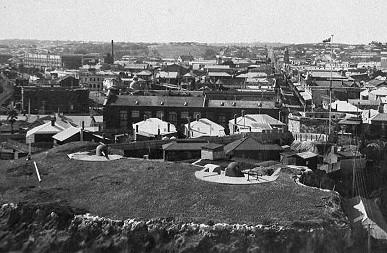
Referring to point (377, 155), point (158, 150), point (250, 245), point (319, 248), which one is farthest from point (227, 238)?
point (377, 155)

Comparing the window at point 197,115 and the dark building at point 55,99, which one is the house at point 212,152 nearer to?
the window at point 197,115

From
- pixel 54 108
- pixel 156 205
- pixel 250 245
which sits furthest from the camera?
pixel 54 108

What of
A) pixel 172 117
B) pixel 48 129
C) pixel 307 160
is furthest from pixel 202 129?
pixel 307 160

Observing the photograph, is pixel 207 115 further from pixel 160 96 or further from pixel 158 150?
pixel 158 150

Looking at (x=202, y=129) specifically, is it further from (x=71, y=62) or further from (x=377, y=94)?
(x=71, y=62)

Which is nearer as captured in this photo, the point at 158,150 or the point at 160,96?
the point at 158,150

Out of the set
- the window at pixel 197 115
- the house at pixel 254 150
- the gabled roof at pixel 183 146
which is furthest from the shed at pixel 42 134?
the window at pixel 197 115

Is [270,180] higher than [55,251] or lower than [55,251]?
higher
